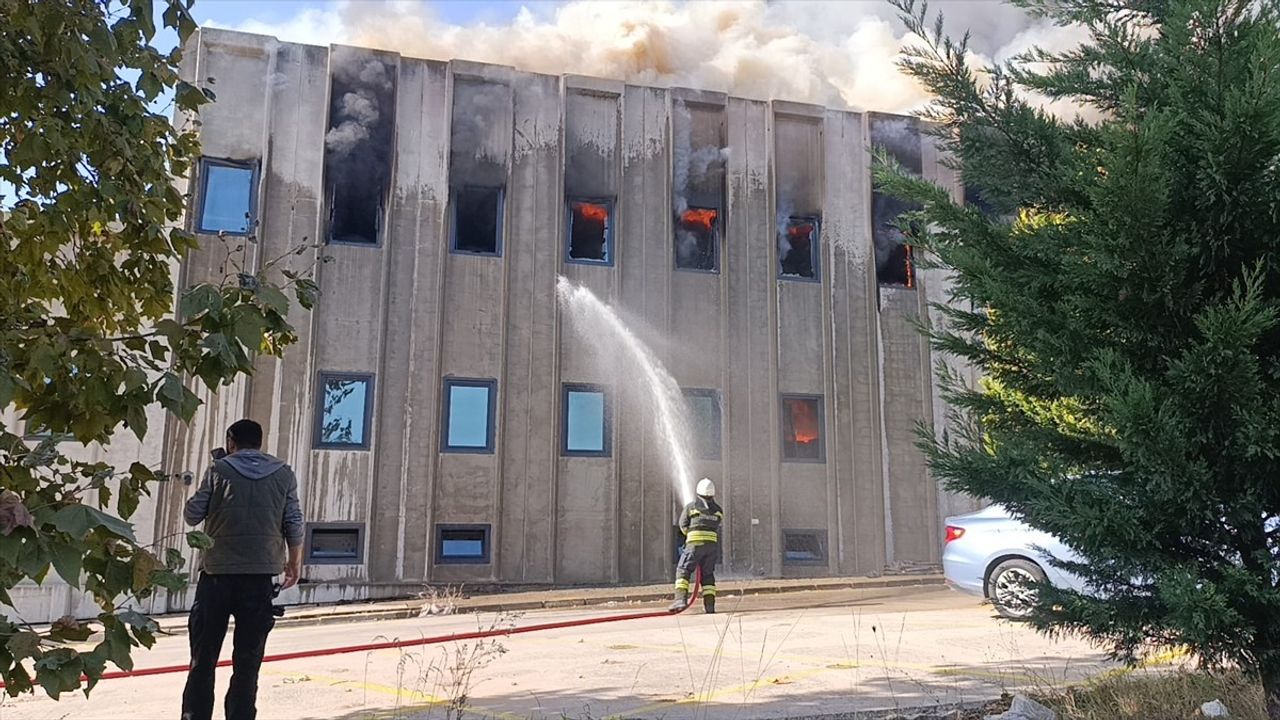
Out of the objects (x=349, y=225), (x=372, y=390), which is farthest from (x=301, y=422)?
(x=349, y=225)

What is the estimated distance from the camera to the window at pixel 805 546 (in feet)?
63.6

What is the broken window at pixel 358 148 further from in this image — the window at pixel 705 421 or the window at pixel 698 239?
the window at pixel 705 421

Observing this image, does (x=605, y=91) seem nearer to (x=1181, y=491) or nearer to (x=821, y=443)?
(x=821, y=443)

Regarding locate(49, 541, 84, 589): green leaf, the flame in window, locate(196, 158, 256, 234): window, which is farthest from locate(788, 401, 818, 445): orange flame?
locate(49, 541, 84, 589): green leaf

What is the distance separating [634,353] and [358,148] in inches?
253

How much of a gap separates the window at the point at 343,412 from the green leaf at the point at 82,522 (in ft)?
52.3

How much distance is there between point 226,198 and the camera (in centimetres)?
1827

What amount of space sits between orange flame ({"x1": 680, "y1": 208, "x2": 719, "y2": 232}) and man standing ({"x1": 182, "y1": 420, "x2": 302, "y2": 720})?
48.9 feet

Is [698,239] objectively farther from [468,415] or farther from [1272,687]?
[1272,687]

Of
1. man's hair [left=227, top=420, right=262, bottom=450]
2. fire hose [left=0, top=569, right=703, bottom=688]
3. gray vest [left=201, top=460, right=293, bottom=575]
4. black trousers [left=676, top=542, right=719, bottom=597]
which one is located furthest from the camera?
black trousers [left=676, top=542, right=719, bottom=597]

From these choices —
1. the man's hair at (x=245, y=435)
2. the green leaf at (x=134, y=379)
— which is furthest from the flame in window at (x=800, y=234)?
the green leaf at (x=134, y=379)

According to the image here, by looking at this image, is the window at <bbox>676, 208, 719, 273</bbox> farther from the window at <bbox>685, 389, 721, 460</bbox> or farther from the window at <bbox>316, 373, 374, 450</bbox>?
the window at <bbox>316, 373, 374, 450</bbox>

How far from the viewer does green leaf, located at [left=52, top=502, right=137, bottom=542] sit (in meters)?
2.19

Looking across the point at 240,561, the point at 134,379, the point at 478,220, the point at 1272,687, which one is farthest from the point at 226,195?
the point at 1272,687
